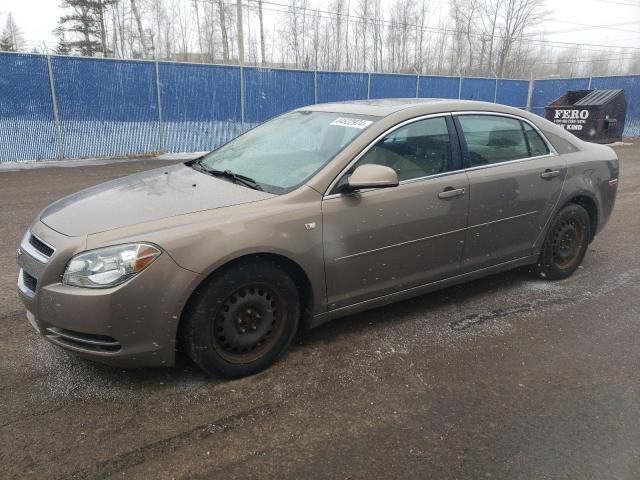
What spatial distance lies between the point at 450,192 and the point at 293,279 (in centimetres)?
131

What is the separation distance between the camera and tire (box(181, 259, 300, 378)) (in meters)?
2.74

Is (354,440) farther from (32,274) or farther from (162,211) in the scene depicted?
Answer: (32,274)

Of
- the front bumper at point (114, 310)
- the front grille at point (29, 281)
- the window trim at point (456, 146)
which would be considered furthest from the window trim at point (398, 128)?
the front grille at point (29, 281)

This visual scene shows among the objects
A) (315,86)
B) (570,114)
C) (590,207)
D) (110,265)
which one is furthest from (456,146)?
(570,114)

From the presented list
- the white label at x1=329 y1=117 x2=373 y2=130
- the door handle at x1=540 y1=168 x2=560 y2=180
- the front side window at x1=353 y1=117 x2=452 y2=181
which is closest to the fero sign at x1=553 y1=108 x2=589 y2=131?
the door handle at x1=540 y1=168 x2=560 y2=180

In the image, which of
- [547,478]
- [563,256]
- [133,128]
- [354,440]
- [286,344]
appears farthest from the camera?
[133,128]

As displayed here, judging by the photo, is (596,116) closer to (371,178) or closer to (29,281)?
(371,178)

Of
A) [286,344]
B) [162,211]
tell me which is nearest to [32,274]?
→ [162,211]

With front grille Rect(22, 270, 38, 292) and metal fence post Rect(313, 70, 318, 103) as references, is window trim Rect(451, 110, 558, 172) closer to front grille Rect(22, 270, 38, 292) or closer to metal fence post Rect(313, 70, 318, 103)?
front grille Rect(22, 270, 38, 292)

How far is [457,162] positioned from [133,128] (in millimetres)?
10737

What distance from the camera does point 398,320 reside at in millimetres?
3783

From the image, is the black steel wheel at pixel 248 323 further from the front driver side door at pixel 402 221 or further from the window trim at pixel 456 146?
the window trim at pixel 456 146

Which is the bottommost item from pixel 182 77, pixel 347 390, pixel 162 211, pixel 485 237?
pixel 347 390

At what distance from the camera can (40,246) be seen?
2.79m
